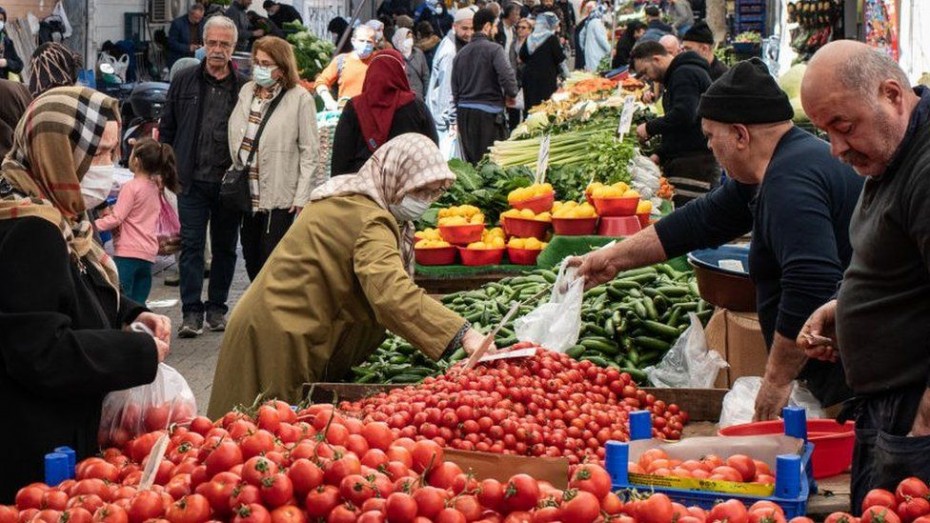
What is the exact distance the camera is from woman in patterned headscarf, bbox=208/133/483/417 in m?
5.14

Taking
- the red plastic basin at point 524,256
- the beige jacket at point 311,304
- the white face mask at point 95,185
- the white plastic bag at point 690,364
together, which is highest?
the white face mask at point 95,185

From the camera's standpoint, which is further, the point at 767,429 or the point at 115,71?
the point at 115,71

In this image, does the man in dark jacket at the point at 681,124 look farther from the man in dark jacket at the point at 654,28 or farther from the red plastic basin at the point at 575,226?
the man in dark jacket at the point at 654,28

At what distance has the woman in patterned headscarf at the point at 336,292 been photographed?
5.14 meters

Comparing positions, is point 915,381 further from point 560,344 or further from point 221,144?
point 221,144

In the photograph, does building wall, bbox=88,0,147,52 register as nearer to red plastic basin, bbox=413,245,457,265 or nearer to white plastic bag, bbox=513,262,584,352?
red plastic basin, bbox=413,245,457,265

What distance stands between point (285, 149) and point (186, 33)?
1075 centimetres

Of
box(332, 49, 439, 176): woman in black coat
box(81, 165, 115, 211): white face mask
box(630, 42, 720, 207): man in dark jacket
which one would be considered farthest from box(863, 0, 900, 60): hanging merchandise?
box(81, 165, 115, 211): white face mask

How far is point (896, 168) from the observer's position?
3.42 metres

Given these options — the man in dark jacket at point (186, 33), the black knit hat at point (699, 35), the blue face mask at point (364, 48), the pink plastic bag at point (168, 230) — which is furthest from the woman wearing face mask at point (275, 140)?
the man in dark jacket at point (186, 33)

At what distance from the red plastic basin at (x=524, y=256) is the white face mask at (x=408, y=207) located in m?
2.92

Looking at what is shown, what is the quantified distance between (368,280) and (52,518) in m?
2.15

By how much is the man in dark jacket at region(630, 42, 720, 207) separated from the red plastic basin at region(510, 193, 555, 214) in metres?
2.86

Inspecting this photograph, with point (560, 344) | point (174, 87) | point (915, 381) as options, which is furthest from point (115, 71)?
point (915, 381)
